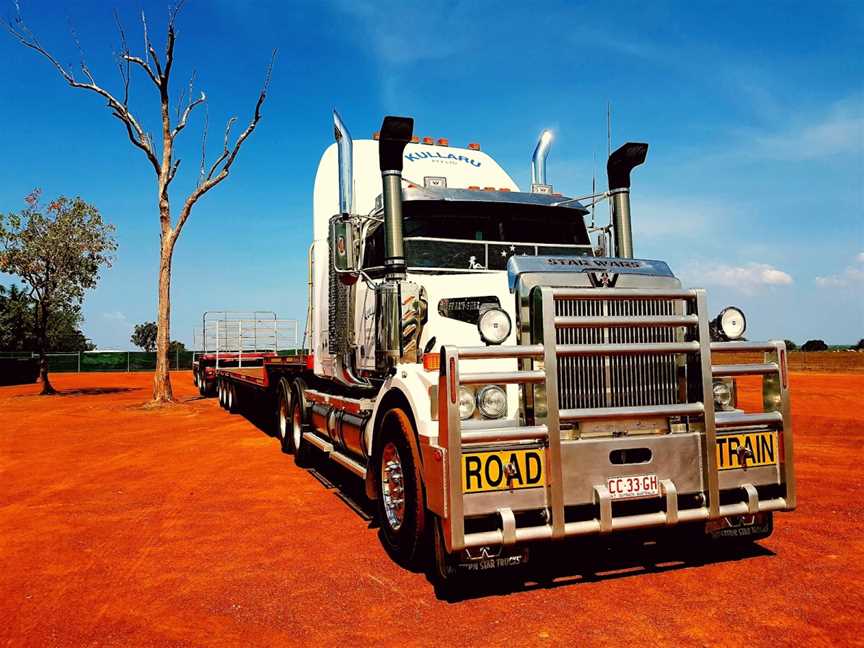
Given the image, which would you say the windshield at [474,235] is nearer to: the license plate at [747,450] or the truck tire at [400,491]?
the truck tire at [400,491]

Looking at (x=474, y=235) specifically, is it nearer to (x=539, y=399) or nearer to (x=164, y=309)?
(x=539, y=399)

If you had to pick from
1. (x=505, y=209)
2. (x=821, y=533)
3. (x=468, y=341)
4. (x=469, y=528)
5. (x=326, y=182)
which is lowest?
(x=821, y=533)

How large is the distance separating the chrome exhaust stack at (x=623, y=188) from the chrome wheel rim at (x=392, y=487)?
11.2ft

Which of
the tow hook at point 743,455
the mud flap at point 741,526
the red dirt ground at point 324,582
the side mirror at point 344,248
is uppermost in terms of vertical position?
the side mirror at point 344,248

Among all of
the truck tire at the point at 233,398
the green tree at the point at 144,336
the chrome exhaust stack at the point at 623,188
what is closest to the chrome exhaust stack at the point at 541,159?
the chrome exhaust stack at the point at 623,188

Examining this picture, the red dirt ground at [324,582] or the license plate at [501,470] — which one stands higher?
the license plate at [501,470]

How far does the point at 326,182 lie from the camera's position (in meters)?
8.34

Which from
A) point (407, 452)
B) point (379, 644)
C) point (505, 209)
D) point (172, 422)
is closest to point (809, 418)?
point (505, 209)

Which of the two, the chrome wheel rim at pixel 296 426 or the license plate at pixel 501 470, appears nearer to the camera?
the license plate at pixel 501 470

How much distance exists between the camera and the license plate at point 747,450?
4.32 metres

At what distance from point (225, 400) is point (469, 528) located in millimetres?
15444

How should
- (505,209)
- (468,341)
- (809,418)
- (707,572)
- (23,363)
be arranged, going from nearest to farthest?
(707,572), (468,341), (505,209), (809,418), (23,363)

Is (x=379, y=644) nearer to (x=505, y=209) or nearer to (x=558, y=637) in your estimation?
(x=558, y=637)

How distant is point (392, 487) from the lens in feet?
16.7
